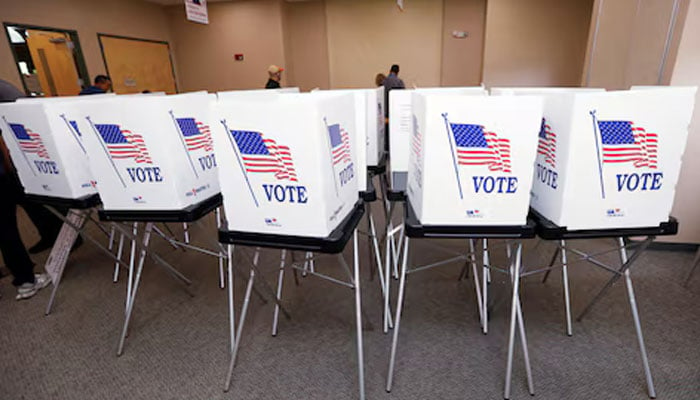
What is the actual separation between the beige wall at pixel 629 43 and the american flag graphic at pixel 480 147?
2002mm

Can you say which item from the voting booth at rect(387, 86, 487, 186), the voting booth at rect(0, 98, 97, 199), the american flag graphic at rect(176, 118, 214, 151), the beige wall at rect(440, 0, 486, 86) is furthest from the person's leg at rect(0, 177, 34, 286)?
the beige wall at rect(440, 0, 486, 86)

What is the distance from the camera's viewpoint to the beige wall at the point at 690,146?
2172 mm

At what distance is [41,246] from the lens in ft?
9.73

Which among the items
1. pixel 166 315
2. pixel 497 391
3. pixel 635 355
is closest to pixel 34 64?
pixel 166 315

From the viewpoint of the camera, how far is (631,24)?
280cm

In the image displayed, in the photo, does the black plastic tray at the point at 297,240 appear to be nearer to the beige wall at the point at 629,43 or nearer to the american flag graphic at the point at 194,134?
the american flag graphic at the point at 194,134

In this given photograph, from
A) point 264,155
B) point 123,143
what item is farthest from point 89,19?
point 264,155

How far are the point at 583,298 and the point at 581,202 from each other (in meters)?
1.18

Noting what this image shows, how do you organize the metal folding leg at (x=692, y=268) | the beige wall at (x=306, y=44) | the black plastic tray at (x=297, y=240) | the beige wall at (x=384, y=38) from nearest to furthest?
the black plastic tray at (x=297, y=240) < the metal folding leg at (x=692, y=268) < the beige wall at (x=384, y=38) < the beige wall at (x=306, y=44)

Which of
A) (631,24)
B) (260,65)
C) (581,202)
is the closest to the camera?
(581,202)

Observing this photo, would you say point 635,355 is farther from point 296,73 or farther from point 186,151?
point 296,73

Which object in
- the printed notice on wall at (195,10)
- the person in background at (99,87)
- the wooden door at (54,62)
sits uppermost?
the printed notice on wall at (195,10)

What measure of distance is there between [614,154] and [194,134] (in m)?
1.61

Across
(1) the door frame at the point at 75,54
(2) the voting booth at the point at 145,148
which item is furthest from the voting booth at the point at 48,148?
(1) the door frame at the point at 75,54
